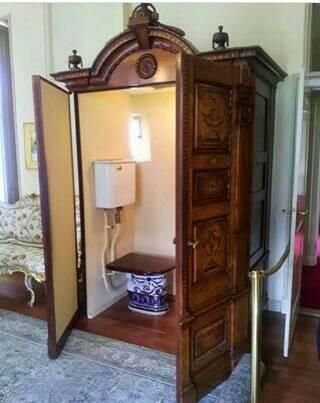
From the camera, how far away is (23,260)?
3.51m

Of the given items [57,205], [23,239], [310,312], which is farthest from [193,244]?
[23,239]

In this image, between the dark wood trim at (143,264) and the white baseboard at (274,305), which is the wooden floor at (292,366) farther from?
the dark wood trim at (143,264)

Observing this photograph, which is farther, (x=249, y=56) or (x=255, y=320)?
(x=249, y=56)

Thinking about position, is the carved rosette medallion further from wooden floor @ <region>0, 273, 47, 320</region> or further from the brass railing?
wooden floor @ <region>0, 273, 47, 320</region>

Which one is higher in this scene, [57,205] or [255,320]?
[57,205]

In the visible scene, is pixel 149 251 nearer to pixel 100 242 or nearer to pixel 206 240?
pixel 100 242

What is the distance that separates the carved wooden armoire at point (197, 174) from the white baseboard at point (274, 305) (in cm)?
67

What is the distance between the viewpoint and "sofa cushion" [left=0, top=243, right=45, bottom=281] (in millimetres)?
3359

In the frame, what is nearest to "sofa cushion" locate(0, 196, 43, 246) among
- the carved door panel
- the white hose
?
the white hose

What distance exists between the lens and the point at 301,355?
2.74 meters

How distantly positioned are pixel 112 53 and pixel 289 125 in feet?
5.40

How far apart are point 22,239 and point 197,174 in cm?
277

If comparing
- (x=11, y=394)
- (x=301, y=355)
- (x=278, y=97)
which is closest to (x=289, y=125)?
(x=278, y=97)

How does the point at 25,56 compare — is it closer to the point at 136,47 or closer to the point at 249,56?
the point at 136,47
